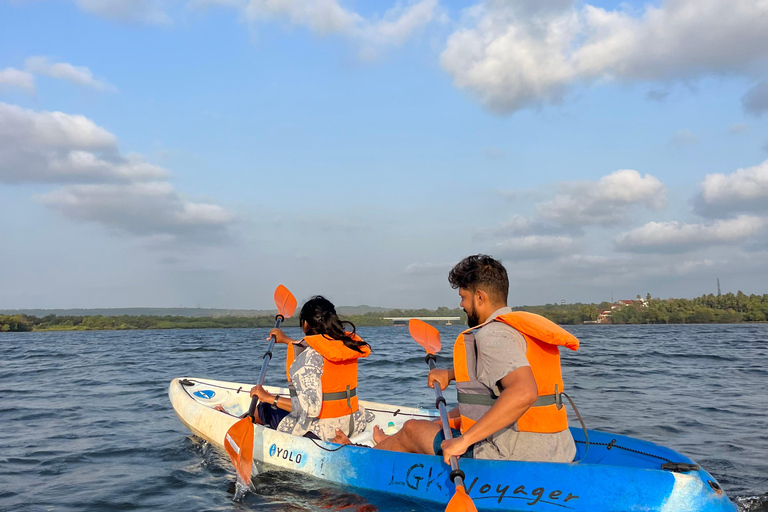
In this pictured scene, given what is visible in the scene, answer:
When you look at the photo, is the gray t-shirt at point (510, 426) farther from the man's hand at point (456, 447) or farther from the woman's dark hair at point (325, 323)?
the woman's dark hair at point (325, 323)

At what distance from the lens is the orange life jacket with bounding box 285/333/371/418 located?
4.84 m

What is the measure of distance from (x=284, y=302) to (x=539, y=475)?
196 inches

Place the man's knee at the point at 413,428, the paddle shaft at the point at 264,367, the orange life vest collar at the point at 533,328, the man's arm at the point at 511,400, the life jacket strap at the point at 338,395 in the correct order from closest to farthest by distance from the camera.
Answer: the man's arm at the point at 511,400 < the orange life vest collar at the point at 533,328 < the man's knee at the point at 413,428 < the life jacket strap at the point at 338,395 < the paddle shaft at the point at 264,367

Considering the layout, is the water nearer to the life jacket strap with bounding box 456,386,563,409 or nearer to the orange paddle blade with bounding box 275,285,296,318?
the life jacket strap with bounding box 456,386,563,409

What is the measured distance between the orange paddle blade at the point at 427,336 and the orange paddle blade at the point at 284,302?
220 centimetres

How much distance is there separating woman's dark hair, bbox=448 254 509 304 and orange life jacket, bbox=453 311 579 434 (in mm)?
183

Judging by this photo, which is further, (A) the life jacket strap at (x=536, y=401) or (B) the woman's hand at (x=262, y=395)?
(B) the woman's hand at (x=262, y=395)

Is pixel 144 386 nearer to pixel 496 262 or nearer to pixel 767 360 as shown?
pixel 496 262

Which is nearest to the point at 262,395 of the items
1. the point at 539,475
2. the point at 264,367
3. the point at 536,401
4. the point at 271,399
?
the point at 271,399

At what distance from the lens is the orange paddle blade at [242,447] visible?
5211mm

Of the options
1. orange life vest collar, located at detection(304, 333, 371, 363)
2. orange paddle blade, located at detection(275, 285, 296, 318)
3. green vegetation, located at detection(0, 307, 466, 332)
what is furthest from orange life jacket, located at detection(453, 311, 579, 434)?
green vegetation, located at detection(0, 307, 466, 332)

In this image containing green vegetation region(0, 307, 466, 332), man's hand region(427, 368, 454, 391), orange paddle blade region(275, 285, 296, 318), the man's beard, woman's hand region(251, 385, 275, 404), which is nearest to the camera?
the man's beard

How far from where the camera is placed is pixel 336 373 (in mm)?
4961

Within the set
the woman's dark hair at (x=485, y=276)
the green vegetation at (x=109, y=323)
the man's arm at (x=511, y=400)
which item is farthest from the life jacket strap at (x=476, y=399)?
the green vegetation at (x=109, y=323)
